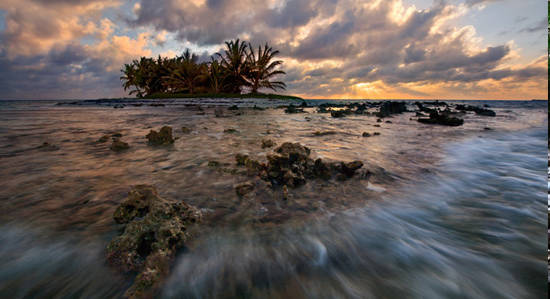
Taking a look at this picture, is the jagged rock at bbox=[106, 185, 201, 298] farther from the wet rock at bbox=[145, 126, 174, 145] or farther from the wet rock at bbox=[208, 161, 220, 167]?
the wet rock at bbox=[145, 126, 174, 145]

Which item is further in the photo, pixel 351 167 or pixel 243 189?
pixel 351 167

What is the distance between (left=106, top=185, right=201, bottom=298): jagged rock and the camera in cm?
106

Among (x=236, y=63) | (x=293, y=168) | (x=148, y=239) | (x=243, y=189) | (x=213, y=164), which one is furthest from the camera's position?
(x=236, y=63)

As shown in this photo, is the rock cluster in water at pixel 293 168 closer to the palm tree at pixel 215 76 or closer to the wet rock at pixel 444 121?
the wet rock at pixel 444 121

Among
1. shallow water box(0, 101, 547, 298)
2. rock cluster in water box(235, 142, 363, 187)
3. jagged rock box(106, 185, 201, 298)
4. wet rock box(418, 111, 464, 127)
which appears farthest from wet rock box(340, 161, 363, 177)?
wet rock box(418, 111, 464, 127)

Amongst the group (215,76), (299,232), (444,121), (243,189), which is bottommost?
(299,232)

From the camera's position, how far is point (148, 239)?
1270 millimetres

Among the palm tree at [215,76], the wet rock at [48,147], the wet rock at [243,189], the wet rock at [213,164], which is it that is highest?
the palm tree at [215,76]

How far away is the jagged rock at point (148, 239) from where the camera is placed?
106cm

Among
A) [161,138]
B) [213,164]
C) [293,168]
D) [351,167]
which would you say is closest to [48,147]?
[161,138]

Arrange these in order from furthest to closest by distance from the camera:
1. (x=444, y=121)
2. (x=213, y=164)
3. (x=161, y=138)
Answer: (x=444, y=121)
(x=161, y=138)
(x=213, y=164)

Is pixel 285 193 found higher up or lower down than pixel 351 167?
lower down

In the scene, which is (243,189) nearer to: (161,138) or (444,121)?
(161,138)

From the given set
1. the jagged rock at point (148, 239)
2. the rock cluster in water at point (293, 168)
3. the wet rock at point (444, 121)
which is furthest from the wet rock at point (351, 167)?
the wet rock at point (444, 121)
